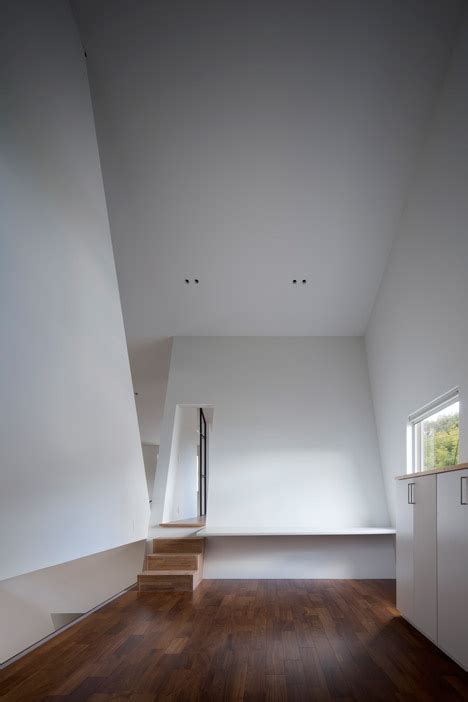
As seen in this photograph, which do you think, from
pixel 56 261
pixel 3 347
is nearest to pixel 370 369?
pixel 56 261

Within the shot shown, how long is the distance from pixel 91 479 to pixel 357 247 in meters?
3.78

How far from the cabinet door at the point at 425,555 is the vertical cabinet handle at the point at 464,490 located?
1.72 ft

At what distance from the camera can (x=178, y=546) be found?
7008 mm

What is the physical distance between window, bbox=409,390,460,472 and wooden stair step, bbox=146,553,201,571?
7.93 ft

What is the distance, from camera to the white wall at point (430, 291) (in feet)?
15.6

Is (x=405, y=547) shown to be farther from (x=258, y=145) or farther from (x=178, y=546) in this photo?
(x=258, y=145)

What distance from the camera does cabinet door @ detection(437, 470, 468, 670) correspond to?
9.87 feet

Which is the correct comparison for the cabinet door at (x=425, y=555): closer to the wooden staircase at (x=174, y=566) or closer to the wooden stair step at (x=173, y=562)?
the wooden staircase at (x=174, y=566)

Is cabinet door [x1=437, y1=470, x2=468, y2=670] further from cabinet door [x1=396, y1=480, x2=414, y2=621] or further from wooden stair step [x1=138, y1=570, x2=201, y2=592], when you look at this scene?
wooden stair step [x1=138, y1=570, x2=201, y2=592]

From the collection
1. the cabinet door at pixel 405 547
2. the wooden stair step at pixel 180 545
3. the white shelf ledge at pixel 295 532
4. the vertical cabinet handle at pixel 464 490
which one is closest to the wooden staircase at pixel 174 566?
the wooden stair step at pixel 180 545

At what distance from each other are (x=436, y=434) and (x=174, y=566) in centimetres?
291

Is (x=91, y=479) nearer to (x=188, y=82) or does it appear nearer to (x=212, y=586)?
(x=212, y=586)

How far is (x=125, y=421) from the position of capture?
219 inches

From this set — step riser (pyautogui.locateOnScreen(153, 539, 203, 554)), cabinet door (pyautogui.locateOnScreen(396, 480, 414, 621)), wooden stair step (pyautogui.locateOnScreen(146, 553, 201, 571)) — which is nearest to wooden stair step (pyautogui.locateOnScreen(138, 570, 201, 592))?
wooden stair step (pyautogui.locateOnScreen(146, 553, 201, 571))
